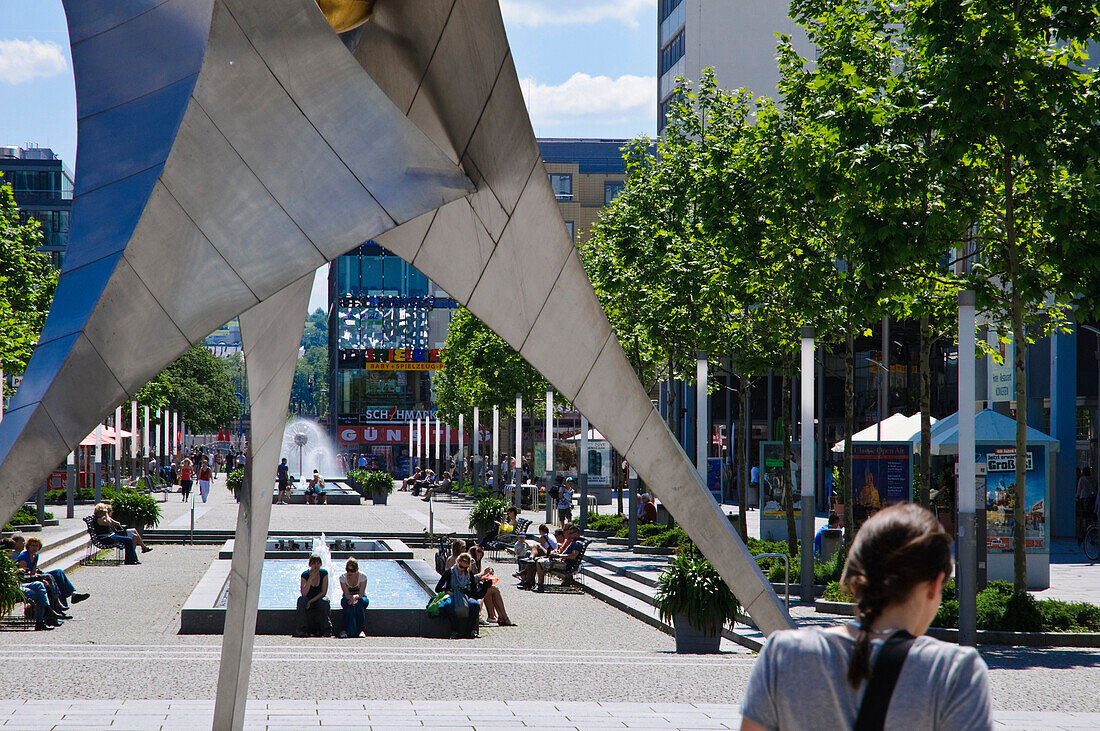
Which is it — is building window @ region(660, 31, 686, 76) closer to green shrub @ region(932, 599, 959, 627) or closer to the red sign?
the red sign

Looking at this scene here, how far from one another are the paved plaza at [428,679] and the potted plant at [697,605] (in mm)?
357

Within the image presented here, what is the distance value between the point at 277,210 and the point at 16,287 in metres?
26.2

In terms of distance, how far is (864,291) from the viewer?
17.3m

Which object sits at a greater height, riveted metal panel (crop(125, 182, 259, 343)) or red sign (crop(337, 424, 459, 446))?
riveted metal panel (crop(125, 182, 259, 343))

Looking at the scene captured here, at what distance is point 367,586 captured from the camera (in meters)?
22.1

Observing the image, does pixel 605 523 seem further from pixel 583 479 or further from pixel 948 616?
pixel 948 616

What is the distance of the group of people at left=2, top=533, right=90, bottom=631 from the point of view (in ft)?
55.0

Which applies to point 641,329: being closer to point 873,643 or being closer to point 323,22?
point 323,22

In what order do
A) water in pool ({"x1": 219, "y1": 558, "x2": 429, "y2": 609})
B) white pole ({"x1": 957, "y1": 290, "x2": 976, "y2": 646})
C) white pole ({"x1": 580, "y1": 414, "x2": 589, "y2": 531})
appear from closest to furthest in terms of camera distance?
1. white pole ({"x1": 957, "y1": 290, "x2": 976, "y2": 646})
2. water in pool ({"x1": 219, "y1": 558, "x2": 429, "y2": 609})
3. white pole ({"x1": 580, "y1": 414, "x2": 589, "y2": 531})

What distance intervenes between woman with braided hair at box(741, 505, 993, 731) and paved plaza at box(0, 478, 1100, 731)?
7354 mm

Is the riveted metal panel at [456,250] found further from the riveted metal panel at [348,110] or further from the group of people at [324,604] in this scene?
the group of people at [324,604]

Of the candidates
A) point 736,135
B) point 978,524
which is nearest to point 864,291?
point 978,524

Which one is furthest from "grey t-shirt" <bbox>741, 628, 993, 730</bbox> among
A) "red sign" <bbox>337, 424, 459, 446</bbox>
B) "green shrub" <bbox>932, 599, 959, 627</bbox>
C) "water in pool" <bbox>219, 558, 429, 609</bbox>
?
"red sign" <bbox>337, 424, 459, 446</bbox>

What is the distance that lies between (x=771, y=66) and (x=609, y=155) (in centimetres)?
5891
